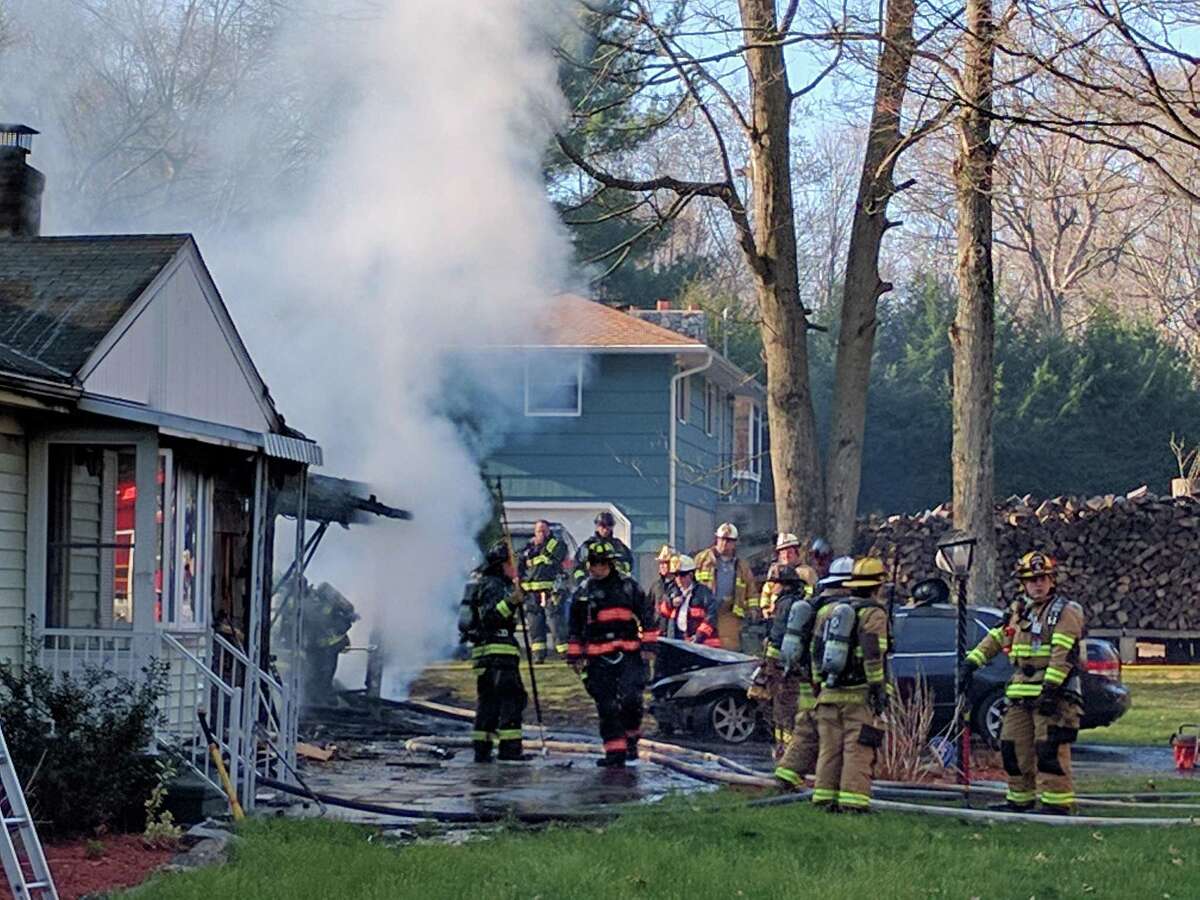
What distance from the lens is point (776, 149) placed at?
1780 centimetres

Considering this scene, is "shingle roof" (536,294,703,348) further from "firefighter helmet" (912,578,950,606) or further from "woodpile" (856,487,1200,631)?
"firefighter helmet" (912,578,950,606)

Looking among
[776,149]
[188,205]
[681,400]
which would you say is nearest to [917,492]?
[681,400]

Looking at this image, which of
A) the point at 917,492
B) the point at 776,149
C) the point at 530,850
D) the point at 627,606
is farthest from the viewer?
the point at 917,492

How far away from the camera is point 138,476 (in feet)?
38.0

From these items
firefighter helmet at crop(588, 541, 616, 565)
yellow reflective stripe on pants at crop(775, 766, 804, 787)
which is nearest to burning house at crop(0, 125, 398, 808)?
firefighter helmet at crop(588, 541, 616, 565)

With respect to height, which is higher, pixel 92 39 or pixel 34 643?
pixel 92 39

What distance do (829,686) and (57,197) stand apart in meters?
21.6

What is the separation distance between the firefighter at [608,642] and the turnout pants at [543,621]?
8712mm

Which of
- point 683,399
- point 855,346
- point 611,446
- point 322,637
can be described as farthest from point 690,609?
point 683,399

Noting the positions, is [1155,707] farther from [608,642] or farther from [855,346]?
[608,642]

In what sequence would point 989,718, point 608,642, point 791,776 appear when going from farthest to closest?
point 989,718 < point 608,642 < point 791,776

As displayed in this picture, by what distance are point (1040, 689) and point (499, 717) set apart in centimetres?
536

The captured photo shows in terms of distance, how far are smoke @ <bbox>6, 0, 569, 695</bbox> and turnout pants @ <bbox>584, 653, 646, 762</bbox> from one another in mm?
6713

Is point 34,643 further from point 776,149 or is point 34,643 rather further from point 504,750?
point 776,149
